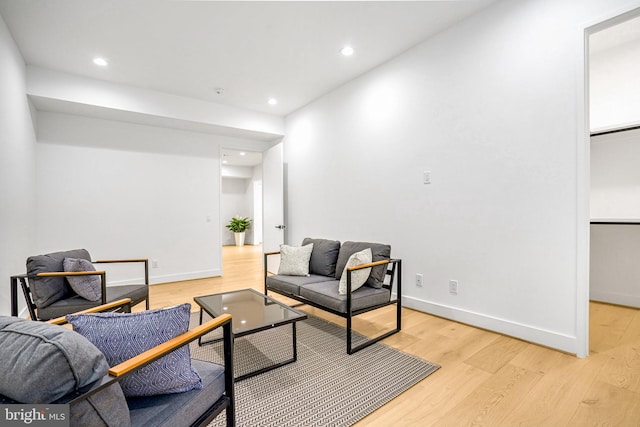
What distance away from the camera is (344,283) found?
8.36ft

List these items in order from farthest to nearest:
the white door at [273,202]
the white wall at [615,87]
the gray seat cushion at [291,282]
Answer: the white door at [273,202], the white wall at [615,87], the gray seat cushion at [291,282]

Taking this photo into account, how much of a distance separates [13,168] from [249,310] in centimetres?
274

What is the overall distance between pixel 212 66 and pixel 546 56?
330 centimetres

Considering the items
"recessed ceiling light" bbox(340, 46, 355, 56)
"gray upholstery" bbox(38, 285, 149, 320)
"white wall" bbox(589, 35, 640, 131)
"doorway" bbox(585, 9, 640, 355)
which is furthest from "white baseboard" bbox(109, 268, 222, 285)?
"white wall" bbox(589, 35, 640, 131)

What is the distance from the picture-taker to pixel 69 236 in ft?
13.4

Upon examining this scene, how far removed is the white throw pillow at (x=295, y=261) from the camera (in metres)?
3.24

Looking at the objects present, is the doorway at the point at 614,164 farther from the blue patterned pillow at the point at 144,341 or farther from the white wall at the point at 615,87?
the blue patterned pillow at the point at 144,341

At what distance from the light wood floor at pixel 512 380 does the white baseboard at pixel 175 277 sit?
3.18m

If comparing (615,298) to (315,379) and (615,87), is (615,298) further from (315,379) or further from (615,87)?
(315,379)

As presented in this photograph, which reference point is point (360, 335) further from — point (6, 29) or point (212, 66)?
point (6, 29)

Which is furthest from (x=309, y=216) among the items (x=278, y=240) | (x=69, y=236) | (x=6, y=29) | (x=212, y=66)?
(x=6, y=29)

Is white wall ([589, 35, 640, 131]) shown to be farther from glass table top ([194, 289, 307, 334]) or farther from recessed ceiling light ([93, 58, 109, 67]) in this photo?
recessed ceiling light ([93, 58, 109, 67])

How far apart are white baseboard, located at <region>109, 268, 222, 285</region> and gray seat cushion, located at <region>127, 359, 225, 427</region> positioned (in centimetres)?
395

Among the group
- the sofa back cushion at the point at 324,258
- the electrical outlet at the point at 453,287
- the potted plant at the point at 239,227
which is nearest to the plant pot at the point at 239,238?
the potted plant at the point at 239,227
